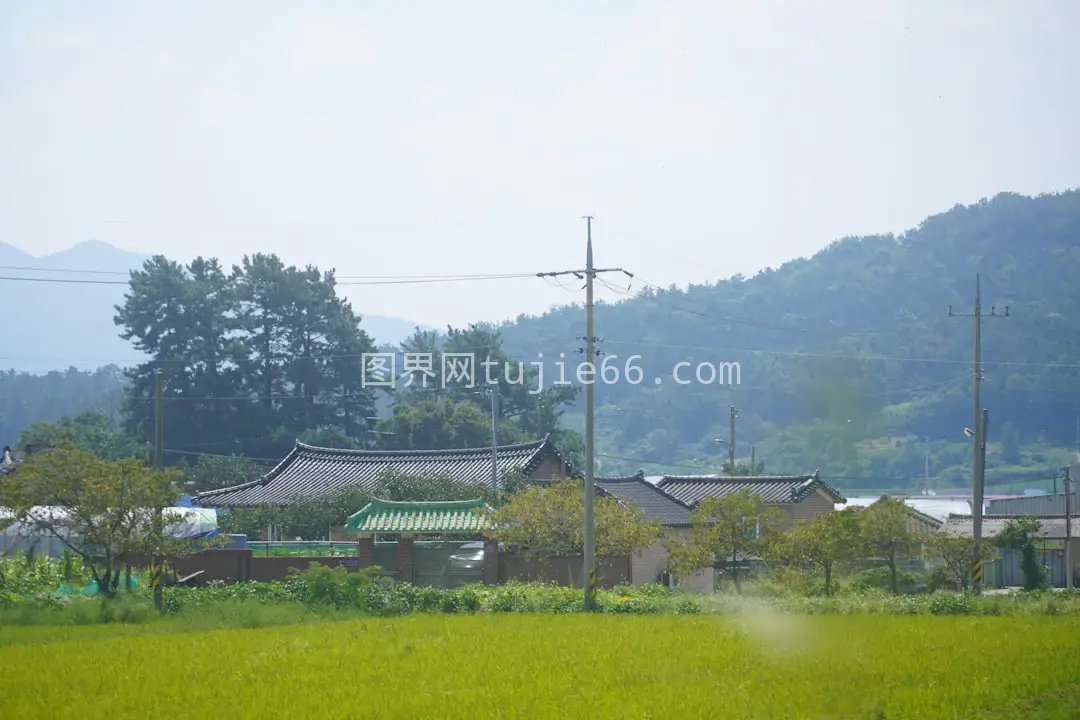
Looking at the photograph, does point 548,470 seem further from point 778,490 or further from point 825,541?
point 825,541

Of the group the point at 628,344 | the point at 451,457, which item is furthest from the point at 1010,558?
the point at 628,344

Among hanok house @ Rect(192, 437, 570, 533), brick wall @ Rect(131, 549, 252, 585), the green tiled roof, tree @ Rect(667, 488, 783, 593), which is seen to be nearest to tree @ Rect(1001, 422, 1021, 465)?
hanok house @ Rect(192, 437, 570, 533)

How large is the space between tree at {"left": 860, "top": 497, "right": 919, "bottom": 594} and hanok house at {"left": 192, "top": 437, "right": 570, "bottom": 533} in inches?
507

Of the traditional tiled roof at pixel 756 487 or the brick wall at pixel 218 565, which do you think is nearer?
the brick wall at pixel 218 565

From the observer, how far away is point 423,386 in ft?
246

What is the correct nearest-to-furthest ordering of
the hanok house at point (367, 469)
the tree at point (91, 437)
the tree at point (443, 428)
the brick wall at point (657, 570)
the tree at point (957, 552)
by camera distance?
the tree at point (957, 552), the brick wall at point (657, 570), the hanok house at point (367, 469), the tree at point (91, 437), the tree at point (443, 428)

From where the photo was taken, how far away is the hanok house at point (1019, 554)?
46.9 meters

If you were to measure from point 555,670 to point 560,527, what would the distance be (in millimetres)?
15646

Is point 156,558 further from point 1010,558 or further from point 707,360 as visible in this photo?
point 707,360

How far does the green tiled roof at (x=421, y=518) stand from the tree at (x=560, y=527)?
72 cm

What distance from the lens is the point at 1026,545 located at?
4072cm

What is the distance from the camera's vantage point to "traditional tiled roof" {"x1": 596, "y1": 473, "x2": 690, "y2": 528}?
44.3 meters

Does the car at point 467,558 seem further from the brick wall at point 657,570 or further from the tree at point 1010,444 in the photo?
the tree at point 1010,444

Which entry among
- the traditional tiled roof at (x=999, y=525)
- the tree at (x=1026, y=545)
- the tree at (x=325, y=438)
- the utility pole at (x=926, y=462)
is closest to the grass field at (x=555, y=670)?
the tree at (x=1026, y=545)
